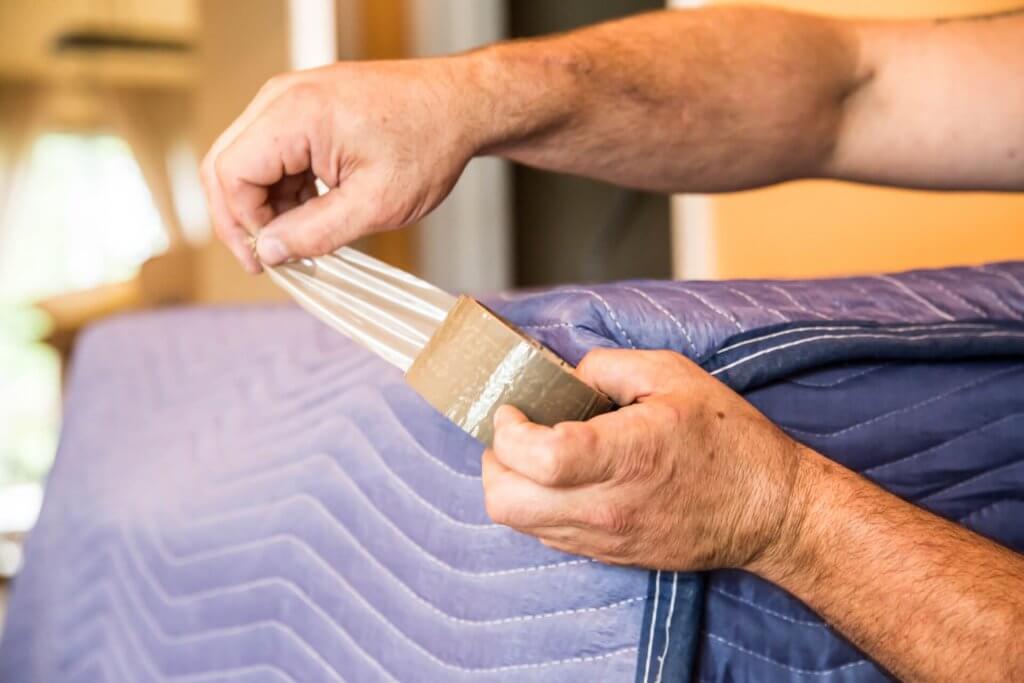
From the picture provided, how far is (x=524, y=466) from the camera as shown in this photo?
22.0 inches

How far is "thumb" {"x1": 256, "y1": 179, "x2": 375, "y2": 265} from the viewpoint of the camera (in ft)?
2.62

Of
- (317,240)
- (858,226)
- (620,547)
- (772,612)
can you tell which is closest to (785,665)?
(772,612)

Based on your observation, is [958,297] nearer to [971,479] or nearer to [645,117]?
[971,479]

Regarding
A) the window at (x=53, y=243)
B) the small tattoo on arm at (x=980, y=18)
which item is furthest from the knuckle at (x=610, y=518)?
the window at (x=53, y=243)

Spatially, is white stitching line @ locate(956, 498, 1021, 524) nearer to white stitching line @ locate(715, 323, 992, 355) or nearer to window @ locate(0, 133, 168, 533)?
white stitching line @ locate(715, 323, 992, 355)

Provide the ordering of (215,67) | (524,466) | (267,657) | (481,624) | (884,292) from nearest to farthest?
1. (524,466)
2. (481,624)
3. (884,292)
4. (267,657)
5. (215,67)

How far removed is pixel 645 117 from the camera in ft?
3.38

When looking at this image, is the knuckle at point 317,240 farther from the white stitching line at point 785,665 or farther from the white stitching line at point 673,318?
the white stitching line at point 785,665

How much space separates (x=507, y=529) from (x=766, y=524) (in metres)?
0.17

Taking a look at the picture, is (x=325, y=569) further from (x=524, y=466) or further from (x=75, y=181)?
(x=75, y=181)

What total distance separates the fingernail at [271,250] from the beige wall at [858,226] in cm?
154

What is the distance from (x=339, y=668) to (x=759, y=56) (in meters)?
0.68

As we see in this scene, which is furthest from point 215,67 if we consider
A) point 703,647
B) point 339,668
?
point 703,647

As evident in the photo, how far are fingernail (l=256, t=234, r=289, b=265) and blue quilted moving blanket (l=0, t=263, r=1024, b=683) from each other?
126 mm
